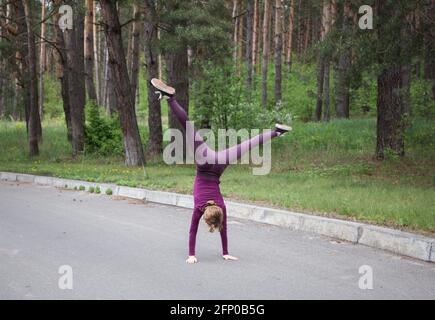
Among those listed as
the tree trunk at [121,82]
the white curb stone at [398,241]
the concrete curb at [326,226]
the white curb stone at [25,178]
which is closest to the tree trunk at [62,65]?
the tree trunk at [121,82]

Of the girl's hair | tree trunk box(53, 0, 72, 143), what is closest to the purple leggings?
the girl's hair

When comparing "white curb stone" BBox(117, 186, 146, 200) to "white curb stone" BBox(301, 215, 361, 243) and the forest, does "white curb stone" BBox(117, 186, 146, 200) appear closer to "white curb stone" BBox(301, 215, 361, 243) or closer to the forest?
the forest

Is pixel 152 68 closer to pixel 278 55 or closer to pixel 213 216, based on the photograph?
pixel 278 55

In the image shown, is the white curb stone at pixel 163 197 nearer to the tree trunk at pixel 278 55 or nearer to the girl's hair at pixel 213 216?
the girl's hair at pixel 213 216

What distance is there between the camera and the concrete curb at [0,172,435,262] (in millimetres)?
7660

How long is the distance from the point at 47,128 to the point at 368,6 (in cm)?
2434

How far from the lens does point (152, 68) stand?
19078 millimetres

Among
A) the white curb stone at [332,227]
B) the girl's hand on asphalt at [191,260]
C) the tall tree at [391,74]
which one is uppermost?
the tall tree at [391,74]

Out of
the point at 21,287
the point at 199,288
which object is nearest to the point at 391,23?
the point at 199,288

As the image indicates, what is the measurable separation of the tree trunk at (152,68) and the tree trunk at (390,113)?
6.77 m

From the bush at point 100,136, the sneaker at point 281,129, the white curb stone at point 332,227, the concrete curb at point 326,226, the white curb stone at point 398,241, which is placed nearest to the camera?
the sneaker at point 281,129

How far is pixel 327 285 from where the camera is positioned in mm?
6320

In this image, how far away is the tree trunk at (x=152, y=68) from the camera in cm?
1792

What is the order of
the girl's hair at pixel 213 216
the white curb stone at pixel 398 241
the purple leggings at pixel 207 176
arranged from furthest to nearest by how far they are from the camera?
1. the white curb stone at pixel 398 241
2. the purple leggings at pixel 207 176
3. the girl's hair at pixel 213 216
